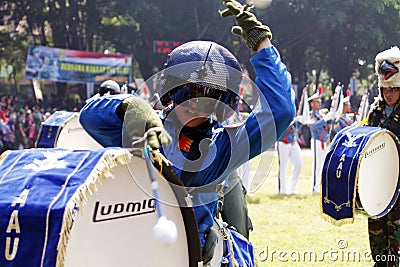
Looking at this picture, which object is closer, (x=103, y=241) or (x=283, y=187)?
(x=103, y=241)

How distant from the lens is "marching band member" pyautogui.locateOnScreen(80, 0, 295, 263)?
2092mm

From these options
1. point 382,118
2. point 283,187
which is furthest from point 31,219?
point 283,187

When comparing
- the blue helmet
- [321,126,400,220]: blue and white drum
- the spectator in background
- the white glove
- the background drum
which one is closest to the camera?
the background drum

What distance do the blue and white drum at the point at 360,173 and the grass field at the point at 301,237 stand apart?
0.50 meters

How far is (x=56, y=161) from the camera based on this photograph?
1.71m

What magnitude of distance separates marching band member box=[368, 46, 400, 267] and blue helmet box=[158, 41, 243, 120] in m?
2.75

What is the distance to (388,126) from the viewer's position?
477cm

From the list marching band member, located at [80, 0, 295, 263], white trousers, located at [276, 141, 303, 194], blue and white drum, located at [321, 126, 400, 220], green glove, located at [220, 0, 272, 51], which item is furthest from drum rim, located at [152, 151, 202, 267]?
white trousers, located at [276, 141, 303, 194]

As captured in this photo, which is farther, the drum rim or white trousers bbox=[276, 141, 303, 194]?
white trousers bbox=[276, 141, 303, 194]

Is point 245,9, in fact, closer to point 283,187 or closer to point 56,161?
point 56,161

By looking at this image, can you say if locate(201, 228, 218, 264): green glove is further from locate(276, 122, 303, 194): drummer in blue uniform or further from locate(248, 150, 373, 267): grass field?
locate(276, 122, 303, 194): drummer in blue uniform

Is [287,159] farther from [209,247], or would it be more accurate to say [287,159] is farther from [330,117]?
[209,247]

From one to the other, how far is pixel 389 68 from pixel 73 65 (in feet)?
59.0

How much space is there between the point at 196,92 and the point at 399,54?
3.08 meters
